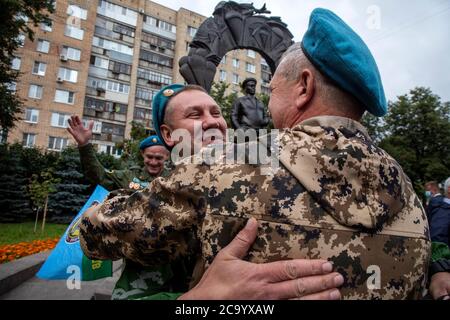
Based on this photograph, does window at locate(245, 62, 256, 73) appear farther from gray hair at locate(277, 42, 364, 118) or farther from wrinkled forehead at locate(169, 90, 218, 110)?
gray hair at locate(277, 42, 364, 118)

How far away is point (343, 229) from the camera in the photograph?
1.04 m

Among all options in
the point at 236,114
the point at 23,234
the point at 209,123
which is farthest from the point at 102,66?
the point at 209,123

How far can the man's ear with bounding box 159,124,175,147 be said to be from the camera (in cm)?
196

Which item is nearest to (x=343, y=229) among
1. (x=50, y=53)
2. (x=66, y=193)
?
(x=66, y=193)

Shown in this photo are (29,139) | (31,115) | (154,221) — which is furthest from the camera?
(31,115)

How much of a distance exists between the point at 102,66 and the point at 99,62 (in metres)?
0.49

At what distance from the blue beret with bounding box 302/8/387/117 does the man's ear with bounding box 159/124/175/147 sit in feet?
3.27

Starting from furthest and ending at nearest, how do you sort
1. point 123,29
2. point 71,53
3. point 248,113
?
point 123,29 → point 71,53 → point 248,113

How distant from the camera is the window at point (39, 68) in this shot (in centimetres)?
2864

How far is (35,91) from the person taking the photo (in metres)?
28.6

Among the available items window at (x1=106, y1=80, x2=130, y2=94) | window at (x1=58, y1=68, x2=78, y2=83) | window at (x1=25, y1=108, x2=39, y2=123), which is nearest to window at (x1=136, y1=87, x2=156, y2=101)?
window at (x1=106, y1=80, x2=130, y2=94)

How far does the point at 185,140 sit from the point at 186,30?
124ft

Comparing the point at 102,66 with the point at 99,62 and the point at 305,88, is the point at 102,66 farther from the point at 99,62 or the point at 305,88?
the point at 305,88

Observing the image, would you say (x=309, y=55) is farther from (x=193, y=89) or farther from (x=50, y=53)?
(x=50, y=53)
